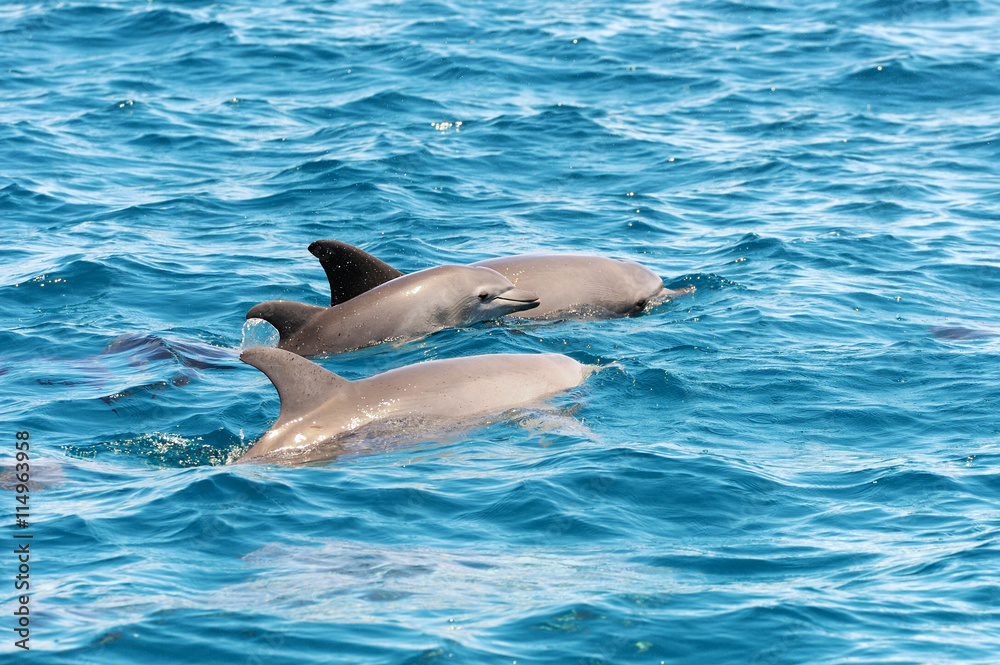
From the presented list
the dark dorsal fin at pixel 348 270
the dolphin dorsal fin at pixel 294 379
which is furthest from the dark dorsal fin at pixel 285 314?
the dolphin dorsal fin at pixel 294 379

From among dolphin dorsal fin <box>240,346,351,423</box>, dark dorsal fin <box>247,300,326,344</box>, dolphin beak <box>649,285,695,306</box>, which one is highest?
dolphin dorsal fin <box>240,346,351,423</box>

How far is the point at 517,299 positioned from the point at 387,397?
12.3ft

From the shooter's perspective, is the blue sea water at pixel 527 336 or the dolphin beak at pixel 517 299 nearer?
the blue sea water at pixel 527 336

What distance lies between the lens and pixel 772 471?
10016 millimetres

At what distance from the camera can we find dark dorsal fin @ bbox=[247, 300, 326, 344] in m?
12.8

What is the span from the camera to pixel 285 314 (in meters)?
13.0

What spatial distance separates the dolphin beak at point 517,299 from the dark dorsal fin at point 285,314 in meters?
2.05

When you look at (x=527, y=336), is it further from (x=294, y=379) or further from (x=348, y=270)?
(x=294, y=379)

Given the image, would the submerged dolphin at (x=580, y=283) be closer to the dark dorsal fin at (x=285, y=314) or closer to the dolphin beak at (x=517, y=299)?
the dolphin beak at (x=517, y=299)

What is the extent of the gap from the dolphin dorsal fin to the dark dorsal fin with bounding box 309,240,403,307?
3.10 metres

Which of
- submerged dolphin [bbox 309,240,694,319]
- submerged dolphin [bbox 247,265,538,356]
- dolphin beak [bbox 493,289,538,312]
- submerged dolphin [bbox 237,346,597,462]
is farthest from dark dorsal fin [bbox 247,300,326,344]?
submerged dolphin [bbox 237,346,597,462]

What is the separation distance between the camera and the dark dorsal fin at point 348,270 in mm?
13102

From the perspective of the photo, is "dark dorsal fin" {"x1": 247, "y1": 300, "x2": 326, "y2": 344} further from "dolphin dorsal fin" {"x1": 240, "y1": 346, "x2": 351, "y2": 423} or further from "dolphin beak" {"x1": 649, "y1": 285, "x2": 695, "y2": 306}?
"dolphin beak" {"x1": 649, "y1": 285, "x2": 695, "y2": 306}

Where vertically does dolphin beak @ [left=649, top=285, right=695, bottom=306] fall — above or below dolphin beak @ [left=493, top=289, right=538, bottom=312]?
below
